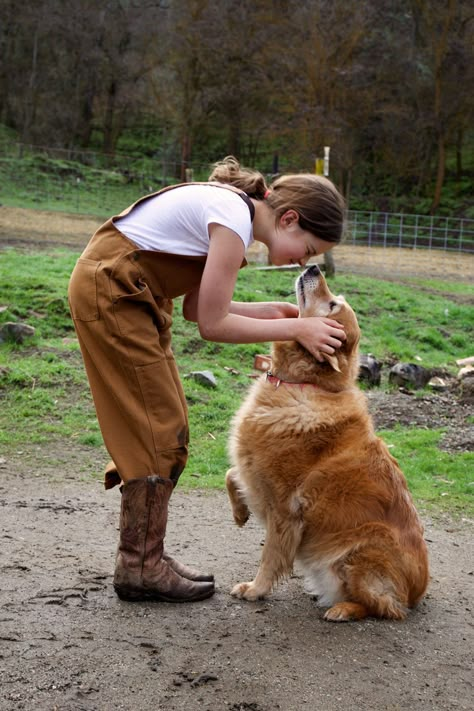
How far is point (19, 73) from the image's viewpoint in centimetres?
3338

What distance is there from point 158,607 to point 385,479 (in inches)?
45.9

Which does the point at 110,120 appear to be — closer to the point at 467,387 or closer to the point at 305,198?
the point at 467,387

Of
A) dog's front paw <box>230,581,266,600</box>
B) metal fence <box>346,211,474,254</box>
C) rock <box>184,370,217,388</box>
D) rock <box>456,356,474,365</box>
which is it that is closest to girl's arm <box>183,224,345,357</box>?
dog's front paw <box>230,581,266,600</box>

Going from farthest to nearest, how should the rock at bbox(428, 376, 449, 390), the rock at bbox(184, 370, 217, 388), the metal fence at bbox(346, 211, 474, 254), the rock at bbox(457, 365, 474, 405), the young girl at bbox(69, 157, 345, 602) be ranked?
the metal fence at bbox(346, 211, 474, 254) → the rock at bbox(428, 376, 449, 390) → the rock at bbox(457, 365, 474, 405) → the rock at bbox(184, 370, 217, 388) → the young girl at bbox(69, 157, 345, 602)

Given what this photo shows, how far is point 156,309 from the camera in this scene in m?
3.28

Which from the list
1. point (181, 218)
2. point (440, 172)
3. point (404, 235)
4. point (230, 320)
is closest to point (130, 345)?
point (230, 320)

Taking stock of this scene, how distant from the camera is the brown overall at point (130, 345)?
10.4 ft

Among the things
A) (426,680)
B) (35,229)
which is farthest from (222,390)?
(35,229)

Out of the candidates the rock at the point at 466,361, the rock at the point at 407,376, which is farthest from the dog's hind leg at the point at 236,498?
the rock at the point at 466,361

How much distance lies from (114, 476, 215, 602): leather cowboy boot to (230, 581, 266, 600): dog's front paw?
0.30 m

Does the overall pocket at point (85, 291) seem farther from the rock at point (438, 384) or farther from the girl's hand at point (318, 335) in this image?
the rock at point (438, 384)

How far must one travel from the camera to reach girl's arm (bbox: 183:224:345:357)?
9.84 feet

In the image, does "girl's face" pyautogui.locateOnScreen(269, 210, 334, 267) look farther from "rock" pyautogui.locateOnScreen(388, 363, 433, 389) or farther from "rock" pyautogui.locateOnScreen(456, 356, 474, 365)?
"rock" pyautogui.locateOnScreen(456, 356, 474, 365)

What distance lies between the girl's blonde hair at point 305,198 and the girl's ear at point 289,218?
1cm
